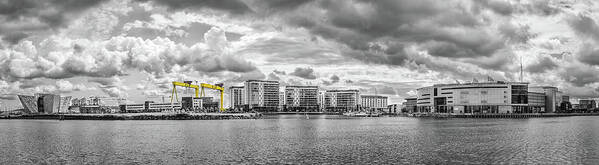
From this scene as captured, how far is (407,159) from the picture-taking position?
39938 mm

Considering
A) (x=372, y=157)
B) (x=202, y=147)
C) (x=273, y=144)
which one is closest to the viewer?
(x=372, y=157)

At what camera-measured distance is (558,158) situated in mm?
40062

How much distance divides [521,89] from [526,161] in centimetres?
17448

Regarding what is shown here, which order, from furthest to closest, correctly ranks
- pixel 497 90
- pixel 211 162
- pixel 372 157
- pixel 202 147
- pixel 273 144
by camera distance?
pixel 497 90 → pixel 273 144 → pixel 202 147 → pixel 372 157 → pixel 211 162

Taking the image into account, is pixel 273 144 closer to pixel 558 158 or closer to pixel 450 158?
pixel 450 158

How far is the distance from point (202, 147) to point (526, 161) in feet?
99.7

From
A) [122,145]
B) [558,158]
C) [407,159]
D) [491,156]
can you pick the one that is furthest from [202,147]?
[558,158]

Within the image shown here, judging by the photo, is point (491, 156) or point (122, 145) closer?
point (491, 156)

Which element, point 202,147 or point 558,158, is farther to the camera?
point 202,147

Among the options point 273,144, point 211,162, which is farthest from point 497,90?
point 211,162

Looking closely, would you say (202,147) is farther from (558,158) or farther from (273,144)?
(558,158)

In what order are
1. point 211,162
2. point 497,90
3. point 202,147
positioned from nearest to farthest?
point 211,162
point 202,147
point 497,90

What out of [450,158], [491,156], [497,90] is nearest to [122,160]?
[450,158]

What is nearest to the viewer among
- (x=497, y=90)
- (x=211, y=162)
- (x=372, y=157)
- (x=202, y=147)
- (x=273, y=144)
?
(x=211, y=162)
